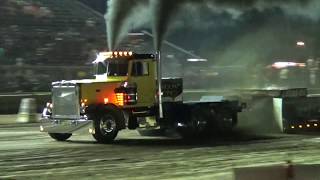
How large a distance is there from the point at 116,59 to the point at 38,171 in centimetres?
590

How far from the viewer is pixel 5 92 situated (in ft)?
104

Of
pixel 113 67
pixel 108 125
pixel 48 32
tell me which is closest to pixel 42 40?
pixel 48 32

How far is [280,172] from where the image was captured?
666cm

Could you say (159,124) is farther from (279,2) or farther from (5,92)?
(5,92)

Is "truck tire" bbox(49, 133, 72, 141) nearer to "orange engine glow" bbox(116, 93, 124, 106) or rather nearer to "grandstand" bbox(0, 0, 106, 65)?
"orange engine glow" bbox(116, 93, 124, 106)

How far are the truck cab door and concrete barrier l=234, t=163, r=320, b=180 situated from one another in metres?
9.68

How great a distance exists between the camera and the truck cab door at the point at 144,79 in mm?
16250

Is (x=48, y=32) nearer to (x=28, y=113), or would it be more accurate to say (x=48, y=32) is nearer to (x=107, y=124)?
(x=28, y=113)

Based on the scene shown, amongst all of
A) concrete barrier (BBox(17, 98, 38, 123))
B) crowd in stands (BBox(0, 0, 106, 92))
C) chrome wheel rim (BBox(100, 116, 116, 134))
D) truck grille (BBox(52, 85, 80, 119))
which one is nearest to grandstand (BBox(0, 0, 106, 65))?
crowd in stands (BBox(0, 0, 106, 92))

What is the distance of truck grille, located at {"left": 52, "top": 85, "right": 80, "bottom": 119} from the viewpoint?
615 inches

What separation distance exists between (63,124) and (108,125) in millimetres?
1155

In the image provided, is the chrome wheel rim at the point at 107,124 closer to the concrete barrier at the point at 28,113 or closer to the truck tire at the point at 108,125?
the truck tire at the point at 108,125

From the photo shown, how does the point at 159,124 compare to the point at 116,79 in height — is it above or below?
below

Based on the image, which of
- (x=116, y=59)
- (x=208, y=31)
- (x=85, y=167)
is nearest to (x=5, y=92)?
(x=208, y=31)
